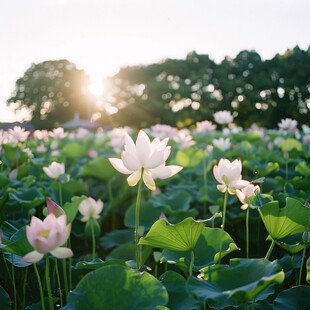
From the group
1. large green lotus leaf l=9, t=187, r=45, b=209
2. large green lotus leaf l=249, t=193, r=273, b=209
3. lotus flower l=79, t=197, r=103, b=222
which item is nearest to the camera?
large green lotus leaf l=249, t=193, r=273, b=209

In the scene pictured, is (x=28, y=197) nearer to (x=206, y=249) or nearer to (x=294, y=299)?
(x=206, y=249)

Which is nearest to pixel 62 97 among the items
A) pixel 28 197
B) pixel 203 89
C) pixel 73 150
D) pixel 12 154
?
pixel 203 89

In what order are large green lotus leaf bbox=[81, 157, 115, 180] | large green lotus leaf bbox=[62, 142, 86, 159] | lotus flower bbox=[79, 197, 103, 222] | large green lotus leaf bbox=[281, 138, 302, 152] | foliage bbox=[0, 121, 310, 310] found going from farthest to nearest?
large green lotus leaf bbox=[62, 142, 86, 159], large green lotus leaf bbox=[281, 138, 302, 152], large green lotus leaf bbox=[81, 157, 115, 180], lotus flower bbox=[79, 197, 103, 222], foliage bbox=[0, 121, 310, 310]

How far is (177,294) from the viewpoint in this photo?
3.72 feet

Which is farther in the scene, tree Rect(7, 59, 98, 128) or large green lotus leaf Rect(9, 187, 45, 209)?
tree Rect(7, 59, 98, 128)

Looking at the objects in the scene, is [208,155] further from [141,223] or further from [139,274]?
[139,274]

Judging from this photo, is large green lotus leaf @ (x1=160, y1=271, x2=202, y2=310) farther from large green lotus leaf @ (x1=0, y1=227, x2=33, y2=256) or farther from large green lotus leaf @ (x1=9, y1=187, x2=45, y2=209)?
large green lotus leaf @ (x1=9, y1=187, x2=45, y2=209)

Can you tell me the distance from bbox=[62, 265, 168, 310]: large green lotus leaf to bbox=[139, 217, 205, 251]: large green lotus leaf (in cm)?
14

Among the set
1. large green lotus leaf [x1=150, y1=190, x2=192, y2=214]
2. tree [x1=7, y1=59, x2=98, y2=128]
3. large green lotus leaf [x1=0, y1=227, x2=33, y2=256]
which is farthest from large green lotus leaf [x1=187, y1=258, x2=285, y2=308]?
tree [x1=7, y1=59, x2=98, y2=128]

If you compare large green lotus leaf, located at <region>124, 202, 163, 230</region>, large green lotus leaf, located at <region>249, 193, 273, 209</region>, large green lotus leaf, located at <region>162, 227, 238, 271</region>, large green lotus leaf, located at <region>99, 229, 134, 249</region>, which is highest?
large green lotus leaf, located at <region>249, 193, 273, 209</region>

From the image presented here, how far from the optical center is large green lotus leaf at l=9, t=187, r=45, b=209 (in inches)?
74.3

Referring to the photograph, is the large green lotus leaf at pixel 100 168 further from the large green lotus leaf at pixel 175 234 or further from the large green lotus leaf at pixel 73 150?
the large green lotus leaf at pixel 175 234

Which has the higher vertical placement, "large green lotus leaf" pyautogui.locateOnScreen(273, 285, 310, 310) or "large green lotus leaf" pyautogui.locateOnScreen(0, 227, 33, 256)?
"large green lotus leaf" pyautogui.locateOnScreen(0, 227, 33, 256)

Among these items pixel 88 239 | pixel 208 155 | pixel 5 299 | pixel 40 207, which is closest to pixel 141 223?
pixel 88 239
